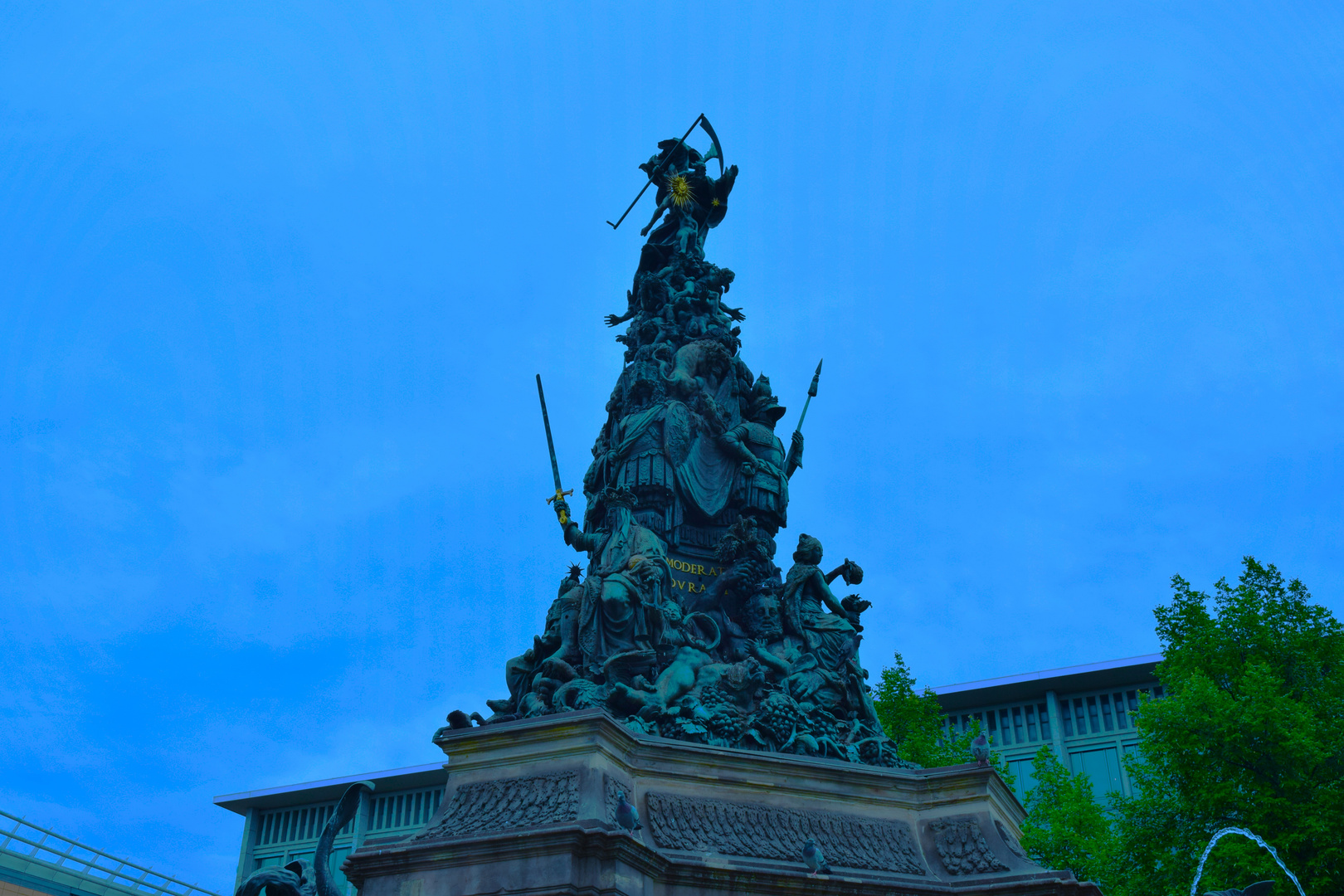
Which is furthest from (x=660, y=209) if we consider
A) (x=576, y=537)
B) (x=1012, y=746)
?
(x=1012, y=746)

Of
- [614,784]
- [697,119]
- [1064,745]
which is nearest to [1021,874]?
[614,784]

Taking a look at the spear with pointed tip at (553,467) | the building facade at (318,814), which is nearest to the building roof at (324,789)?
the building facade at (318,814)

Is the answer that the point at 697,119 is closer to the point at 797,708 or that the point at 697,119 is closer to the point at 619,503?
the point at 619,503

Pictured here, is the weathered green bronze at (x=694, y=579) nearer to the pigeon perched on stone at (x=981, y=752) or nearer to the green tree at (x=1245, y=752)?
the pigeon perched on stone at (x=981, y=752)

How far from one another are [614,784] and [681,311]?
1011cm

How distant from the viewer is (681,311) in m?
21.8

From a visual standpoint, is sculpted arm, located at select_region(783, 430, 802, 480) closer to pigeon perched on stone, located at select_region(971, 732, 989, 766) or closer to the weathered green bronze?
the weathered green bronze

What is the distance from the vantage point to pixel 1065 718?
52.3 meters

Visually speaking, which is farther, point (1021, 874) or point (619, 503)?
point (619, 503)

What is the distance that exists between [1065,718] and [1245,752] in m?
33.7

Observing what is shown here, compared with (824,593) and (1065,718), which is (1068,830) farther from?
(1065,718)

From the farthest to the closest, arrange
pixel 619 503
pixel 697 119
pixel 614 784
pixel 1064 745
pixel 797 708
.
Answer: pixel 1064 745 < pixel 697 119 < pixel 619 503 < pixel 797 708 < pixel 614 784

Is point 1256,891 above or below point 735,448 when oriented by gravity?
below

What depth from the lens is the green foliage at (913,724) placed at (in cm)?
2683
